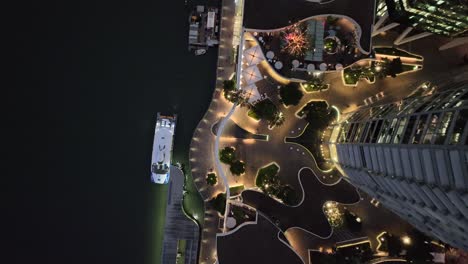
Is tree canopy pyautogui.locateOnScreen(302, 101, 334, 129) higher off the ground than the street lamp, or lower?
higher

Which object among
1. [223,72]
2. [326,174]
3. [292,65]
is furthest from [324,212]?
[223,72]

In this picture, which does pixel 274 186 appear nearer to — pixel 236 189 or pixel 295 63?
pixel 236 189

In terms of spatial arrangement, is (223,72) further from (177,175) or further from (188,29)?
(177,175)

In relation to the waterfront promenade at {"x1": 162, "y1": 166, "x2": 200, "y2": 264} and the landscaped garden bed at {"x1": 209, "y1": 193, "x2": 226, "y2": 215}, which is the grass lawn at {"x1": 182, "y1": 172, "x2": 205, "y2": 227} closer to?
the waterfront promenade at {"x1": 162, "y1": 166, "x2": 200, "y2": 264}

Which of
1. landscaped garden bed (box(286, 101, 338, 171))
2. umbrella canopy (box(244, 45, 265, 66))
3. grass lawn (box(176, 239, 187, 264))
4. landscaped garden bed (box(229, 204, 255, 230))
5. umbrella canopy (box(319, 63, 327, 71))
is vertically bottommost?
grass lawn (box(176, 239, 187, 264))

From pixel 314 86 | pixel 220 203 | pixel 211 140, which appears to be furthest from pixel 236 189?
pixel 314 86

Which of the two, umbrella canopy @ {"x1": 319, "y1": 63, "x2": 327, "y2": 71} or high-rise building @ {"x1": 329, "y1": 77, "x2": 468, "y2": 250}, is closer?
high-rise building @ {"x1": 329, "y1": 77, "x2": 468, "y2": 250}

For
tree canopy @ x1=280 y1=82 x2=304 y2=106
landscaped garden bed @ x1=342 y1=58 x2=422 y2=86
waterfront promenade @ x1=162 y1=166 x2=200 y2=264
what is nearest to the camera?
tree canopy @ x1=280 y1=82 x2=304 y2=106

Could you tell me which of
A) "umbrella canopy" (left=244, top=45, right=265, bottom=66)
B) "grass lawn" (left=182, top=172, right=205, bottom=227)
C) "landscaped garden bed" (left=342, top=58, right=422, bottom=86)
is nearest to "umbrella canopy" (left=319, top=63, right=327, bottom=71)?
"landscaped garden bed" (left=342, top=58, right=422, bottom=86)
